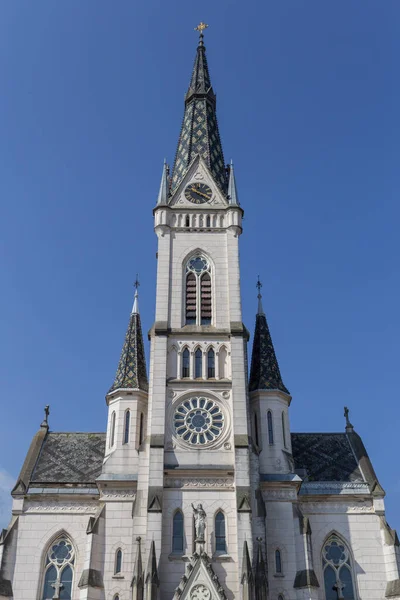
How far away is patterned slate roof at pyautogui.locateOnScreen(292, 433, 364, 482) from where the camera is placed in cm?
4166

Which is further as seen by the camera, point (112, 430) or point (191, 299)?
point (191, 299)

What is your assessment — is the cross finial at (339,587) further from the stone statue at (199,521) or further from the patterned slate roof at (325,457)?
the stone statue at (199,521)

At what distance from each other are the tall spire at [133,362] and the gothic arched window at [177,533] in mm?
8787

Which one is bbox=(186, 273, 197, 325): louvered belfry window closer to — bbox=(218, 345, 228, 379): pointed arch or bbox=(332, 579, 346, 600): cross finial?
bbox=(218, 345, 228, 379): pointed arch

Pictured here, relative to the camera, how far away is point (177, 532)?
35.3 metres

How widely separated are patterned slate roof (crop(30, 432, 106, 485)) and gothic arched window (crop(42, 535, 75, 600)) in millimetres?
3802

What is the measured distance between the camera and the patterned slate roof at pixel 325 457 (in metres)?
41.7

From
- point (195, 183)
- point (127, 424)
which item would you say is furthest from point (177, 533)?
point (195, 183)

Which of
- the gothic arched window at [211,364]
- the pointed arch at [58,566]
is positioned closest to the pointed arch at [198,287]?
the gothic arched window at [211,364]

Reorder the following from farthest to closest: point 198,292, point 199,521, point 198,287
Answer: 1. point 198,287
2. point 198,292
3. point 199,521

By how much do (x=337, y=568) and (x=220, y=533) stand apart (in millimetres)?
7987

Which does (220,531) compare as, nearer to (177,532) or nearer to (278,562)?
(177,532)

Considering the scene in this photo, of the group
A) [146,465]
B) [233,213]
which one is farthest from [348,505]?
[233,213]

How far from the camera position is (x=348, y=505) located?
39688 mm
